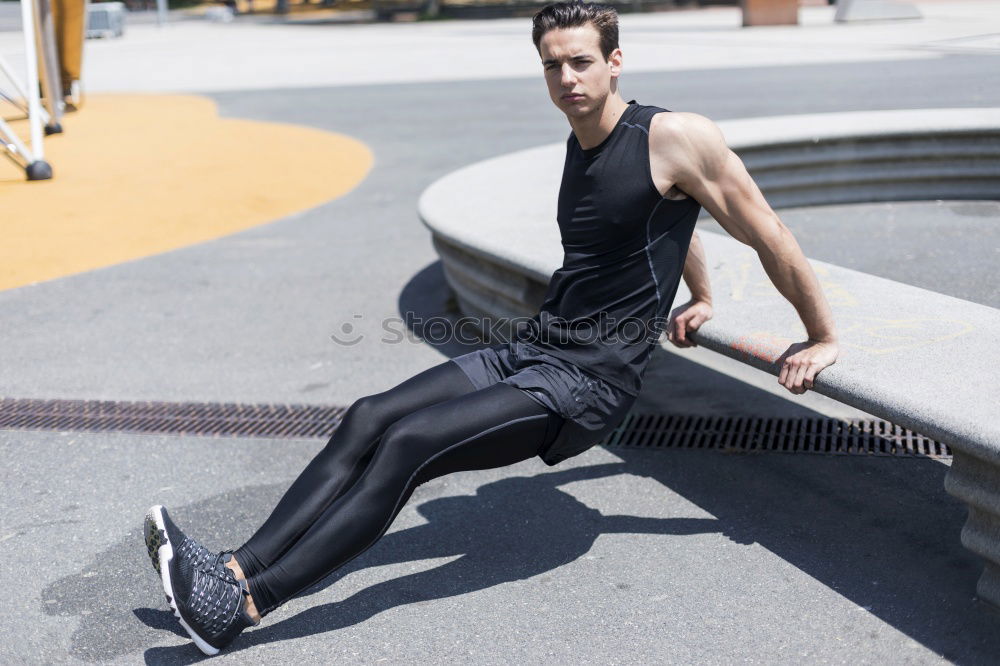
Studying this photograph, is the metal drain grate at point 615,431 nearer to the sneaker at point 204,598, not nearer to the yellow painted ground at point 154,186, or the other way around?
the sneaker at point 204,598

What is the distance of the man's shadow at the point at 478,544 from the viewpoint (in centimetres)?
347

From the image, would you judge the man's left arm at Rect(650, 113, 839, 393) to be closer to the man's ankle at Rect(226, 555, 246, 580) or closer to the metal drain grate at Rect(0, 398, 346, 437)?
the man's ankle at Rect(226, 555, 246, 580)

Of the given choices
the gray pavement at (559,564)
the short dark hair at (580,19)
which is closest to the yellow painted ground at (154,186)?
the gray pavement at (559,564)

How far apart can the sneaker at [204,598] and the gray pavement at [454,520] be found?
Result: 15cm

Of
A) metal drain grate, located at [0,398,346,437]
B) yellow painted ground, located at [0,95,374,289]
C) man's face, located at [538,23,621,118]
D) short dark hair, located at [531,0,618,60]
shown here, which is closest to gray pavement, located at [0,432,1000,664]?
metal drain grate, located at [0,398,346,437]

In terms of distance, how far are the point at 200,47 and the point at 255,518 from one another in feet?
95.8

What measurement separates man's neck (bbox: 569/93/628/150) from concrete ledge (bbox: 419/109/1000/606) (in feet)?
3.00

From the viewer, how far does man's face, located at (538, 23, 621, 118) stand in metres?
3.40

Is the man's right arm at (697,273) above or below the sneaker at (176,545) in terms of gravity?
above

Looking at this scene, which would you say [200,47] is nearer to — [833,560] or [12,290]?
[12,290]

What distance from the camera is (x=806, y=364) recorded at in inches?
138

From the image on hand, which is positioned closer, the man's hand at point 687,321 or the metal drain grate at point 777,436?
the man's hand at point 687,321

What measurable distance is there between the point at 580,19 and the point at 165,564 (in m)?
2.09

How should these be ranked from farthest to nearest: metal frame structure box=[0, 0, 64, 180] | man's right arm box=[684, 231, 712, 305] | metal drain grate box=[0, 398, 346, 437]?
metal frame structure box=[0, 0, 64, 180]
metal drain grate box=[0, 398, 346, 437]
man's right arm box=[684, 231, 712, 305]
